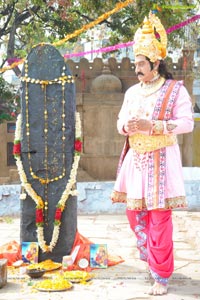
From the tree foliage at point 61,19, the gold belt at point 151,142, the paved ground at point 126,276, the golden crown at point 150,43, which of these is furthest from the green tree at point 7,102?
the gold belt at point 151,142

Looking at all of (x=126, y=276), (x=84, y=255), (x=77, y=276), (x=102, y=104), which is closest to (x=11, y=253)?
(x=84, y=255)

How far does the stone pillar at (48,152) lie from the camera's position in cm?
500

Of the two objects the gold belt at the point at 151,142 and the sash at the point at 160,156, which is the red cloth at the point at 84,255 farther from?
the gold belt at the point at 151,142

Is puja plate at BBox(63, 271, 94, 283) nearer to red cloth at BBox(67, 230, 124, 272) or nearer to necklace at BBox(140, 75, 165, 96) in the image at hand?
red cloth at BBox(67, 230, 124, 272)

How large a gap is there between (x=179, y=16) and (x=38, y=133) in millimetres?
8452

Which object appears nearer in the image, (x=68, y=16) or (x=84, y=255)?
(x=84, y=255)

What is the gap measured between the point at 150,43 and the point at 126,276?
1.95m

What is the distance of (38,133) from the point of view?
16.4ft

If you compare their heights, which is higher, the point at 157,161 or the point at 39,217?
the point at 157,161

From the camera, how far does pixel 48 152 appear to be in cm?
501

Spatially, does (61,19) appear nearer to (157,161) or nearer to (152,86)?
(152,86)

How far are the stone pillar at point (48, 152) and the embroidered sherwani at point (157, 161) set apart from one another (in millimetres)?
847

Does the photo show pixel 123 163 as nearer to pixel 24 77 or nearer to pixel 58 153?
pixel 58 153

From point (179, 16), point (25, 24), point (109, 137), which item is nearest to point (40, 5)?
point (25, 24)
